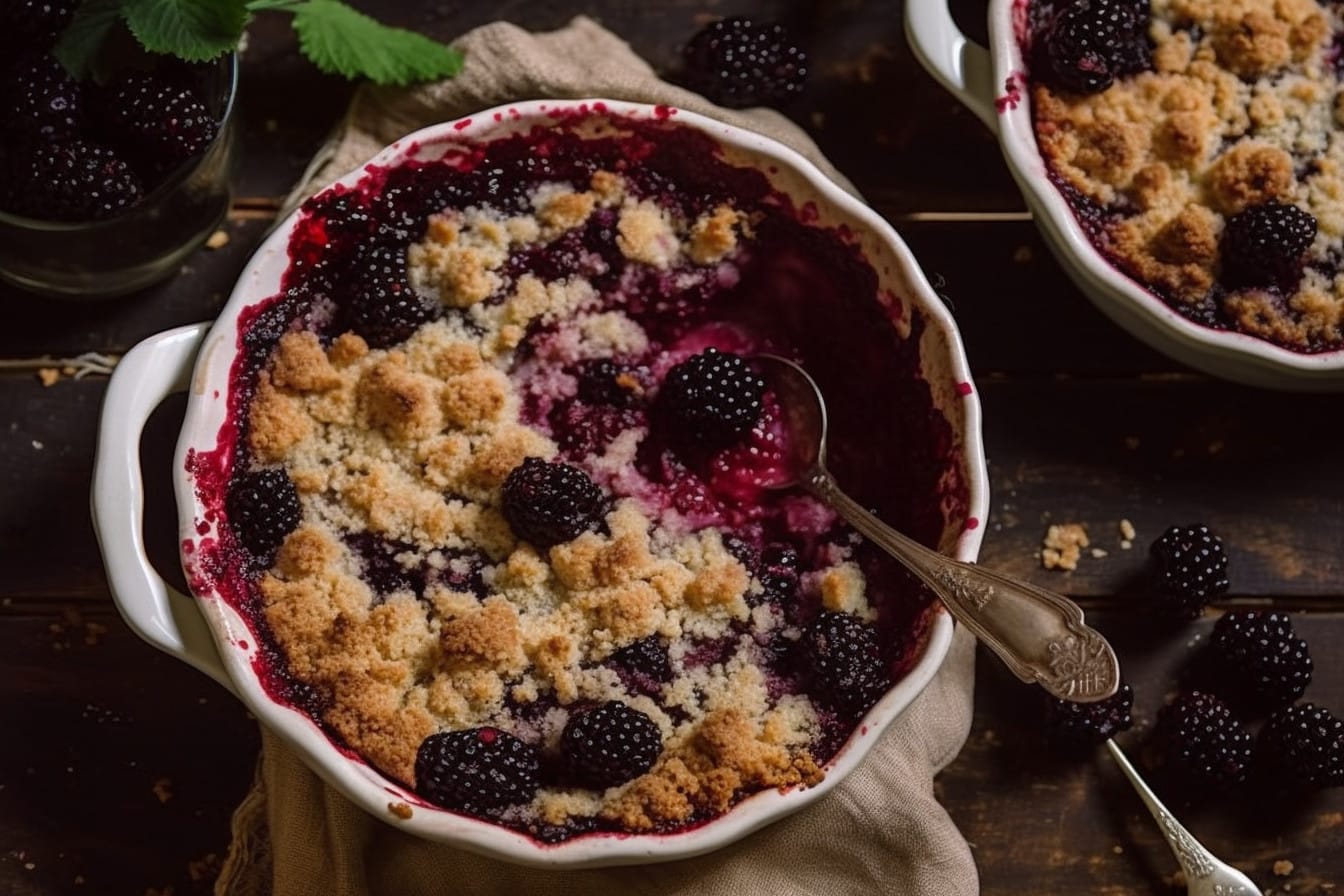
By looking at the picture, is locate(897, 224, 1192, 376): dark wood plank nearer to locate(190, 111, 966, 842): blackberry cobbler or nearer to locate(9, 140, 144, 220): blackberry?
locate(190, 111, 966, 842): blackberry cobbler

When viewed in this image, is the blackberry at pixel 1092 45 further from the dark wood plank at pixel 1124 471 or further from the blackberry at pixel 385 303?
the blackberry at pixel 385 303

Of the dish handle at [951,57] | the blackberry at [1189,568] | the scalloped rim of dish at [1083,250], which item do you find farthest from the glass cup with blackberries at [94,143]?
the blackberry at [1189,568]

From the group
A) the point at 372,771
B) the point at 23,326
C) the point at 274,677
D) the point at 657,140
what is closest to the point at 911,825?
the point at 372,771

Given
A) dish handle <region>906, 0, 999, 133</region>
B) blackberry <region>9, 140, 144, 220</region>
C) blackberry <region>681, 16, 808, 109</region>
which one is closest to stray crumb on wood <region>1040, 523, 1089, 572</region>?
dish handle <region>906, 0, 999, 133</region>

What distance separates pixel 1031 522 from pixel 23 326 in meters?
1.34

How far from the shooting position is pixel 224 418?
1679 mm

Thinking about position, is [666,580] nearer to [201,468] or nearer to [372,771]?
[372,771]

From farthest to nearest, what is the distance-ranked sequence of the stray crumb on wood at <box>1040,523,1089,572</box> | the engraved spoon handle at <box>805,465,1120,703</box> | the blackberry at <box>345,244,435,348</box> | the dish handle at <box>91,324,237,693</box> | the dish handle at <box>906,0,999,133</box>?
1. the stray crumb on wood at <box>1040,523,1089,572</box>
2. the dish handle at <box>906,0,999,133</box>
3. the blackberry at <box>345,244,435,348</box>
4. the dish handle at <box>91,324,237,693</box>
5. the engraved spoon handle at <box>805,465,1120,703</box>

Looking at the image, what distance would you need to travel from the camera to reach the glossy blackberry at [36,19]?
1.72m

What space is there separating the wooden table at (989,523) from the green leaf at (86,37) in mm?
277

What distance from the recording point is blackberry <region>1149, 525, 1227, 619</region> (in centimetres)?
183

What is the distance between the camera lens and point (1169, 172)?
72.8 inches

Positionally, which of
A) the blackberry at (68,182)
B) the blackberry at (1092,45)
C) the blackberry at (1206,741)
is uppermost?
the blackberry at (1092,45)

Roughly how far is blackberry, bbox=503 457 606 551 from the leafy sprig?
1.82ft
